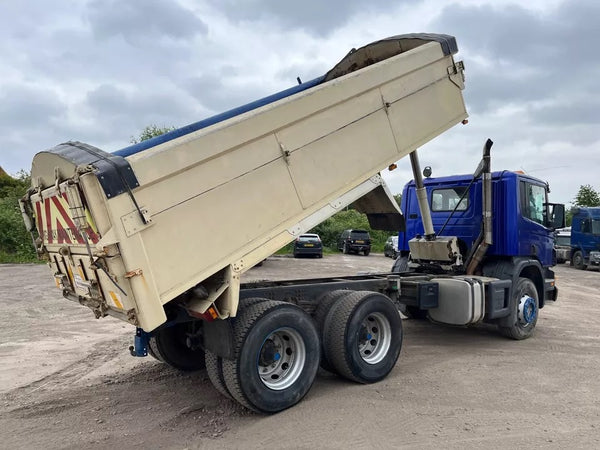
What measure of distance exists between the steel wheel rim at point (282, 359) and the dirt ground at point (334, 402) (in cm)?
31

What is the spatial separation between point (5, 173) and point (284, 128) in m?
45.2

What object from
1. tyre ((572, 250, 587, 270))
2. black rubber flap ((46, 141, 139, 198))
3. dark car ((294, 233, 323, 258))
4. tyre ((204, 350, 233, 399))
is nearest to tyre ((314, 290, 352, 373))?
tyre ((204, 350, 233, 399))

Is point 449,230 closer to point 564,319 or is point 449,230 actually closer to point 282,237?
point 564,319

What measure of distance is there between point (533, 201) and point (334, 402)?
526 centimetres

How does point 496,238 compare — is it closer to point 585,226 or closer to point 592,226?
point 592,226

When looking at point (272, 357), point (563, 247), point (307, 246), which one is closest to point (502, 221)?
point (272, 357)

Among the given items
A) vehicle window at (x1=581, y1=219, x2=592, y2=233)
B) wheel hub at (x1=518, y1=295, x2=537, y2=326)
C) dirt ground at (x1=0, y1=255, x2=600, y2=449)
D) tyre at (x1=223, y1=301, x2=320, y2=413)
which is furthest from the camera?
vehicle window at (x1=581, y1=219, x2=592, y2=233)

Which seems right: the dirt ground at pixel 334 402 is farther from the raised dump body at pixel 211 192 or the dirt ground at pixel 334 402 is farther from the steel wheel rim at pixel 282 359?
the raised dump body at pixel 211 192

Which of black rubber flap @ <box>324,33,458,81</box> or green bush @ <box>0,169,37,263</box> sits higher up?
black rubber flap @ <box>324,33,458,81</box>

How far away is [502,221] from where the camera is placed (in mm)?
7297

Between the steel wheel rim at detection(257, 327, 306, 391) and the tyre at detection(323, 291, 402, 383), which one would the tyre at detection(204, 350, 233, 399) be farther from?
the tyre at detection(323, 291, 402, 383)

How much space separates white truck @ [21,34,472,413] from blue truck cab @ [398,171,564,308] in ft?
6.97

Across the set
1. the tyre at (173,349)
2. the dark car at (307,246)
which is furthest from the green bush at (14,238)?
the tyre at (173,349)

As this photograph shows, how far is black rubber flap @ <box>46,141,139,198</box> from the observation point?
3.34 metres
